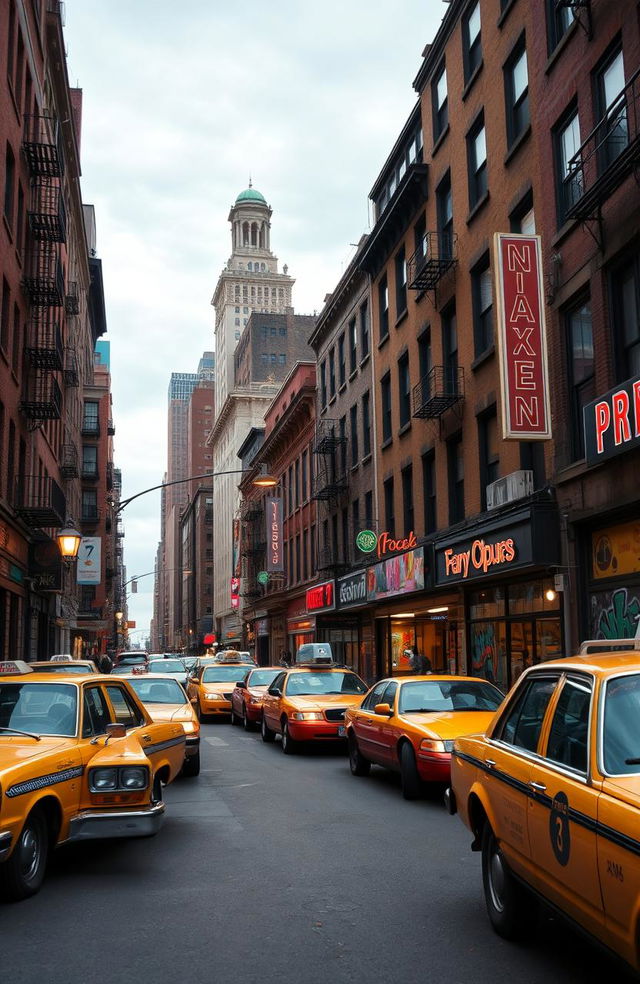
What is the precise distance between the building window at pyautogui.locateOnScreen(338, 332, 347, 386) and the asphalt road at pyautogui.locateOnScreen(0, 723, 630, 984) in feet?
95.1

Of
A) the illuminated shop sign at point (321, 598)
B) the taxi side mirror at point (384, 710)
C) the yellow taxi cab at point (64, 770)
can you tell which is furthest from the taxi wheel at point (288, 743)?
the illuminated shop sign at point (321, 598)

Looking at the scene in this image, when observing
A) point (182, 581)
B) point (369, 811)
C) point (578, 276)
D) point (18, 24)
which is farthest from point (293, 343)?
point (369, 811)

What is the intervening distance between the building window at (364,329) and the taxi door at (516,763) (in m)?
29.1

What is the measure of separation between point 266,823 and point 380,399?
23.2m

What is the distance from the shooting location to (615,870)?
4.15m

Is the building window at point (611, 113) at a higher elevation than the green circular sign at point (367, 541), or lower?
higher

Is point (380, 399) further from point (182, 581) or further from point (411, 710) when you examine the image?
point (182, 581)

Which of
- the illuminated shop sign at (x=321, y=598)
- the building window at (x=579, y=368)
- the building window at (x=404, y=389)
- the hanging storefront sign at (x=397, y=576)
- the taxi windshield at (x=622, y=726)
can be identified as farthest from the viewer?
the illuminated shop sign at (x=321, y=598)

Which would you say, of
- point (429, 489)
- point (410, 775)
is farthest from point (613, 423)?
point (429, 489)

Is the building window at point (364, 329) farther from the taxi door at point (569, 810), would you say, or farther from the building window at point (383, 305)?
the taxi door at point (569, 810)

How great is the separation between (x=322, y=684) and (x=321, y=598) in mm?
20980

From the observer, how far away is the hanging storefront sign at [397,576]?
25.0m

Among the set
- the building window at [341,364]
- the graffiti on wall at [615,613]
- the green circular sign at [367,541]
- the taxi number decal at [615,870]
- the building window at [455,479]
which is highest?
the building window at [341,364]

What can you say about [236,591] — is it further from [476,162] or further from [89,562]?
[476,162]
